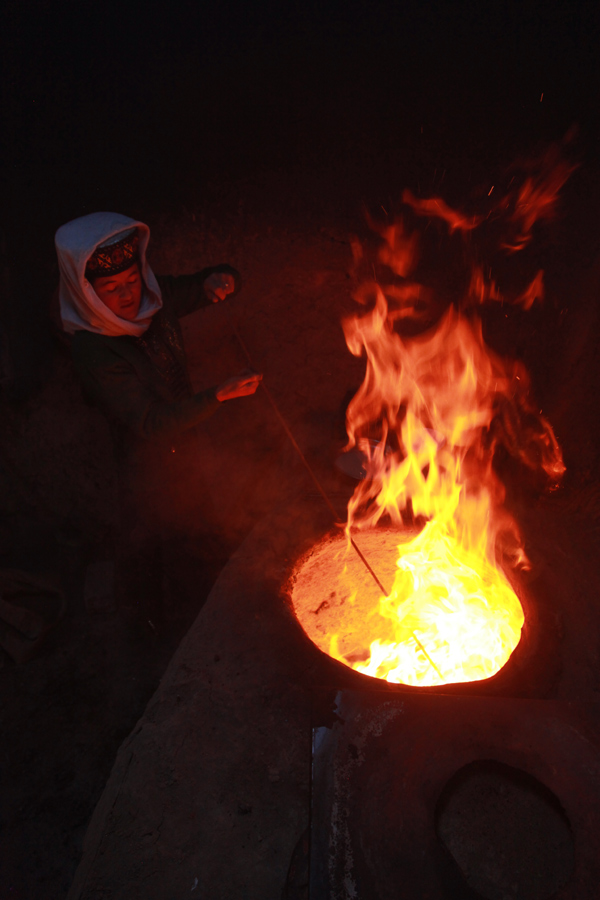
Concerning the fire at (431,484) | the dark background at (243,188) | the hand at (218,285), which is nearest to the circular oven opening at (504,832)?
the fire at (431,484)

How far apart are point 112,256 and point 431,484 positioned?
2075mm

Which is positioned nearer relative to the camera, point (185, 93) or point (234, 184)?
point (185, 93)

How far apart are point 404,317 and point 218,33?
84.7 inches

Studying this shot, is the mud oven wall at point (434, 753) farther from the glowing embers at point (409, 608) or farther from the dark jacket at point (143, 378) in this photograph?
the dark jacket at point (143, 378)

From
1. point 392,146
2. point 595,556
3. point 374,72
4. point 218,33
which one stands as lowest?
point 595,556

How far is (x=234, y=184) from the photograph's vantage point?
3.58 meters

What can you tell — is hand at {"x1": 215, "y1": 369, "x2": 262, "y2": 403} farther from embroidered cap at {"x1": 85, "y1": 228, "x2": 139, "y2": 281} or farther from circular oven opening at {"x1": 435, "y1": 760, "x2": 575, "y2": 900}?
circular oven opening at {"x1": 435, "y1": 760, "x2": 575, "y2": 900}

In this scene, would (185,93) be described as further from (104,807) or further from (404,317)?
(104,807)

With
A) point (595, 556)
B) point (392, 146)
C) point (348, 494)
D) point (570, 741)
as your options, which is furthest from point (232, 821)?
point (392, 146)

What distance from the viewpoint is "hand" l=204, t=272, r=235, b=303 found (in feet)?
10.5

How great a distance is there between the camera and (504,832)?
1.61 meters

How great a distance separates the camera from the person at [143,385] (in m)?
2.55

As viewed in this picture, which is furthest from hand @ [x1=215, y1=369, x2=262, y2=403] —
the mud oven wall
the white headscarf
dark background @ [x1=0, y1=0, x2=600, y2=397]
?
dark background @ [x1=0, y1=0, x2=600, y2=397]

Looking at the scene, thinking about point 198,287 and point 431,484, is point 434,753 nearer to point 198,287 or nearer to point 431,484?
point 431,484
